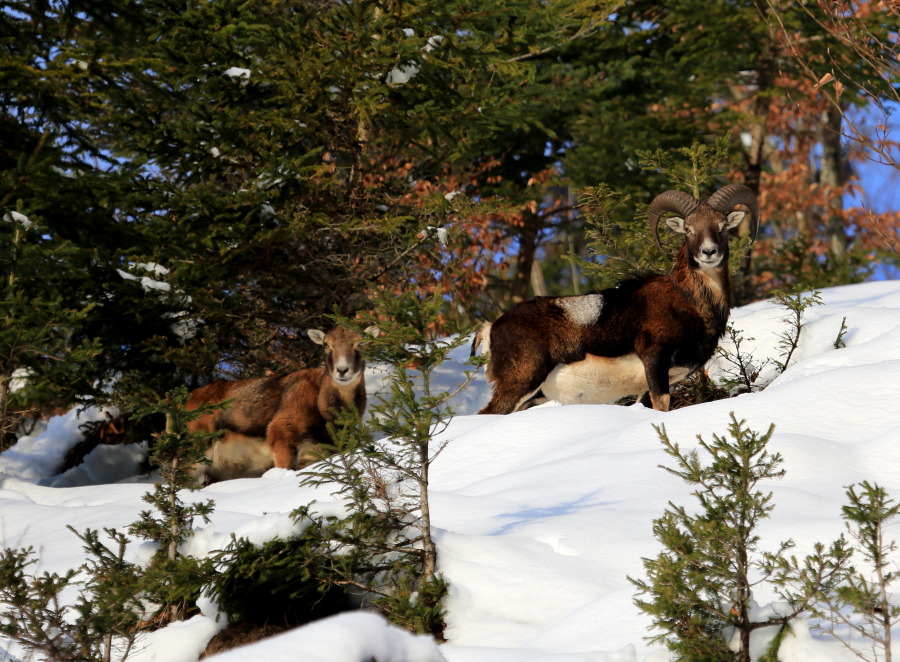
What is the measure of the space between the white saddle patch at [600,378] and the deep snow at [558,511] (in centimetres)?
127

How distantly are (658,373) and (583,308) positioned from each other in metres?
1.10

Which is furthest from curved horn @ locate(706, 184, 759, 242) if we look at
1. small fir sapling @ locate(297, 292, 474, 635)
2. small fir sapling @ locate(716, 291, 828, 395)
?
small fir sapling @ locate(297, 292, 474, 635)

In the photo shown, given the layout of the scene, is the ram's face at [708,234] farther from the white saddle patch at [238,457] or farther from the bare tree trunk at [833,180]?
the bare tree trunk at [833,180]

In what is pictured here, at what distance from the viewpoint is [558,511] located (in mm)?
6527

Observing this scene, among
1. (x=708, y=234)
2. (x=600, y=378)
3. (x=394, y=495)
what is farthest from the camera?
(x=600, y=378)

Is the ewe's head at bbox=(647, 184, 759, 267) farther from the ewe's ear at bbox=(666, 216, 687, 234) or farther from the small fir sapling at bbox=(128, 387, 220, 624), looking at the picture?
the small fir sapling at bbox=(128, 387, 220, 624)

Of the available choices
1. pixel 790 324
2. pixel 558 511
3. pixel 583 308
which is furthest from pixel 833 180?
pixel 558 511

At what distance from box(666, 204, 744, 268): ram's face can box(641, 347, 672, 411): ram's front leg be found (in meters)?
1.03

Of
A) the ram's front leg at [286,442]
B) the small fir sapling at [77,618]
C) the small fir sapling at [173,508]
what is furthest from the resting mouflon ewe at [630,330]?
the small fir sapling at [77,618]

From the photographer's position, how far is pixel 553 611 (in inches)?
212

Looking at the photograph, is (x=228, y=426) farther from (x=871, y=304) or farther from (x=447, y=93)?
(x=871, y=304)

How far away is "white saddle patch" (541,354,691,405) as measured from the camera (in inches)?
428

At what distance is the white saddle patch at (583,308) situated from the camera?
11.0 metres

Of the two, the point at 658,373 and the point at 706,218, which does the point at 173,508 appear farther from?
the point at 706,218
